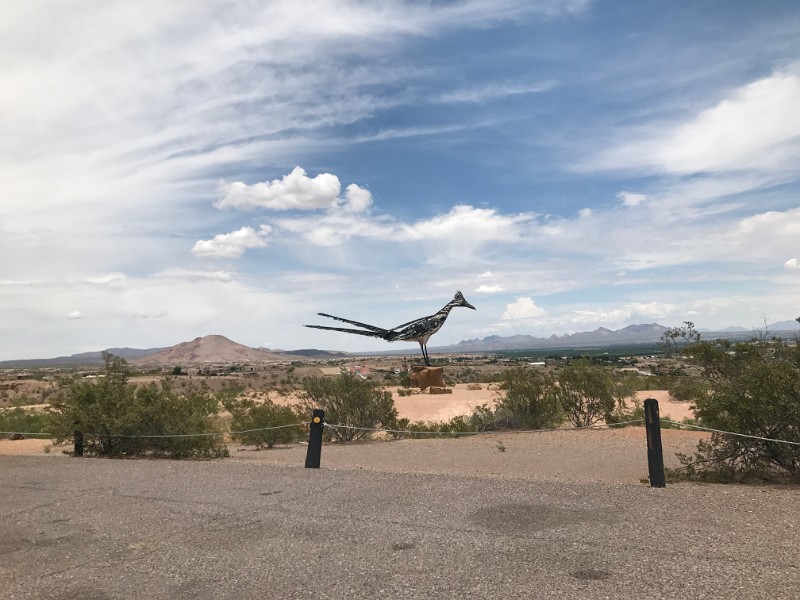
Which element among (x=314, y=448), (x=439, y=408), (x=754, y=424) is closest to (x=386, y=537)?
(x=314, y=448)

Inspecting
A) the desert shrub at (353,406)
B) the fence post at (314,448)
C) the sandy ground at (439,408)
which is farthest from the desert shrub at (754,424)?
the desert shrub at (353,406)

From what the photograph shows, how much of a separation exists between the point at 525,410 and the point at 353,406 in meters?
5.09

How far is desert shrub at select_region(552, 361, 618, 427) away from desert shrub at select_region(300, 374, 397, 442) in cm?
514

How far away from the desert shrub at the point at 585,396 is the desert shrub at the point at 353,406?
514cm

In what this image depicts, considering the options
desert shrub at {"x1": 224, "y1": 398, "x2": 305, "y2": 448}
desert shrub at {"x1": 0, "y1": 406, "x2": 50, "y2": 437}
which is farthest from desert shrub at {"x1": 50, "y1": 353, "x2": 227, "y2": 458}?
desert shrub at {"x1": 0, "y1": 406, "x2": 50, "y2": 437}

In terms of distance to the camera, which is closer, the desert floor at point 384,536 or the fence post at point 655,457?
the desert floor at point 384,536

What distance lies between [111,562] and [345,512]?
2632 millimetres

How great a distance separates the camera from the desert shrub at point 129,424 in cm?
1427

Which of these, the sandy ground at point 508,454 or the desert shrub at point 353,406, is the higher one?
the desert shrub at point 353,406

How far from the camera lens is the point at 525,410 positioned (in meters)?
19.0

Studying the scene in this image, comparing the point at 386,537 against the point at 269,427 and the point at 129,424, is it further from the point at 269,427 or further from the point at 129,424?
the point at 269,427

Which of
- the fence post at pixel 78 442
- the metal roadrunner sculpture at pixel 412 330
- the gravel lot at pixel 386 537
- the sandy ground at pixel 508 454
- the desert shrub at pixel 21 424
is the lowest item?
the sandy ground at pixel 508 454

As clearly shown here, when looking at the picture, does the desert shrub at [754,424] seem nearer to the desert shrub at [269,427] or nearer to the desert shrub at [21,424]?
the desert shrub at [269,427]

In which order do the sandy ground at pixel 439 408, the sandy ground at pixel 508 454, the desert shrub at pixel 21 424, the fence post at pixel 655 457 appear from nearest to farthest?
the fence post at pixel 655 457 < the sandy ground at pixel 508 454 < the sandy ground at pixel 439 408 < the desert shrub at pixel 21 424
